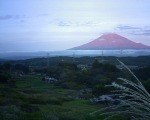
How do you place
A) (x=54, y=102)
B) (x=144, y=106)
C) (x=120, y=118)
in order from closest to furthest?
(x=144, y=106)
(x=120, y=118)
(x=54, y=102)

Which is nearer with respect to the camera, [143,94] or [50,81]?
[143,94]

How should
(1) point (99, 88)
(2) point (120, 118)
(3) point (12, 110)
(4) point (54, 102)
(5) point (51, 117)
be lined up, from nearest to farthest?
(5) point (51, 117), (3) point (12, 110), (2) point (120, 118), (4) point (54, 102), (1) point (99, 88)

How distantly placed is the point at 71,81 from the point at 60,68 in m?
9.28

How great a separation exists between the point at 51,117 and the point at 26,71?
45436 mm

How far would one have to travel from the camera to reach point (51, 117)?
12.5 metres

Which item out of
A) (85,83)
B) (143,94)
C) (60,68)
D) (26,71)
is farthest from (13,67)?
(143,94)

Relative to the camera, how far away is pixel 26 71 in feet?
188

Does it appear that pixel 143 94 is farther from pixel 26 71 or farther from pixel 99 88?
pixel 26 71

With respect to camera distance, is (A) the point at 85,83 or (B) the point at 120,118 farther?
(A) the point at 85,83

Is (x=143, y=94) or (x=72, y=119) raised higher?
(x=143, y=94)

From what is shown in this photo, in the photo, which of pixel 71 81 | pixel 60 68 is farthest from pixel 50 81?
pixel 60 68

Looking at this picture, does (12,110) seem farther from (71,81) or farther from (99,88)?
(71,81)

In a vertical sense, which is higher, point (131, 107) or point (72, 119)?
point (131, 107)

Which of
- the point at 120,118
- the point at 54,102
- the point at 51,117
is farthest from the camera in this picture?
the point at 54,102
